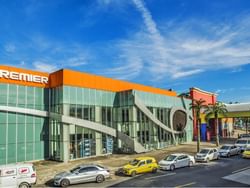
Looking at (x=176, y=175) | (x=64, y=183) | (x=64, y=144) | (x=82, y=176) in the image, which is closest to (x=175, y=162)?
(x=176, y=175)

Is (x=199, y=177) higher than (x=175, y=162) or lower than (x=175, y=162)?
lower

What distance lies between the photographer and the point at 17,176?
68.8ft

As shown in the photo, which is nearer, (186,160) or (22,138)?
(186,160)

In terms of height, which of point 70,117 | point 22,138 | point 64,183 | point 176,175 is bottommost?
point 176,175

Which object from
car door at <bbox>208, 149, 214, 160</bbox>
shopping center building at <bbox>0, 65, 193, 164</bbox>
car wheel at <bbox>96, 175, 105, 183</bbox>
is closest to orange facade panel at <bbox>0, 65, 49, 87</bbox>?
shopping center building at <bbox>0, 65, 193, 164</bbox>

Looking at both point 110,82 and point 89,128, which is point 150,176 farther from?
point 110,82

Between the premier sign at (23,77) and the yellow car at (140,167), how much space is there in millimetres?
17667

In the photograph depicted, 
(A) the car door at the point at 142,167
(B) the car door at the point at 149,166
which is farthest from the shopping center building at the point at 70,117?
(B) the car door at the point at 149,166

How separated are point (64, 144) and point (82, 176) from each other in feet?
37.9

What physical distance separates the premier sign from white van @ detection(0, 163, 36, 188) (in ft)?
48.4

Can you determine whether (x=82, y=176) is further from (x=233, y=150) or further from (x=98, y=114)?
(x=233, y=150)

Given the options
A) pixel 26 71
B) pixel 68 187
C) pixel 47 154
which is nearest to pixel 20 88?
pixel 26 71

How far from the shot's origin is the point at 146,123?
1725 inches

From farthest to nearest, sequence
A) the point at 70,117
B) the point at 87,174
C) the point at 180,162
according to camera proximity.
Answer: the point at 70,117 → the point at 180,162 → the point at 87,174
